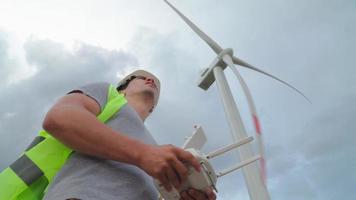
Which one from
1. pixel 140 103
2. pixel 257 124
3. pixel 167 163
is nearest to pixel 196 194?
pixel 167 163

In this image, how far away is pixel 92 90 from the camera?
92.4 inches

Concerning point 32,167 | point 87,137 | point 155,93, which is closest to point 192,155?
point 87,137

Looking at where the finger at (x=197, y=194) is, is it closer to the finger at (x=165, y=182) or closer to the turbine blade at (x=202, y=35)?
the finger at (x=165, y=182)

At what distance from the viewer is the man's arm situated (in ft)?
5.76

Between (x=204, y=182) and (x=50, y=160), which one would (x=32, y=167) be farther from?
(x=204, y=182)

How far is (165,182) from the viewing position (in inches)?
71.2

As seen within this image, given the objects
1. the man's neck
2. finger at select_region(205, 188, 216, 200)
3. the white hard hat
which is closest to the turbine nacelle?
the white hard hat

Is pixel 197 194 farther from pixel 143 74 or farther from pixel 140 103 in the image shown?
pixel 143 74

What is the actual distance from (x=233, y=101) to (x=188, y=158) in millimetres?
10571

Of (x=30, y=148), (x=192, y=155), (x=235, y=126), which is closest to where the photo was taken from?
(x=192, y=155)

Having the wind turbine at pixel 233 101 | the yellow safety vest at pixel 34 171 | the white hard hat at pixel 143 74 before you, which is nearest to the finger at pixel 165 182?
the yellow safety vest at pixel 34 171

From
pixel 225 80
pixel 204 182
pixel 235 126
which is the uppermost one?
pixel 225 80

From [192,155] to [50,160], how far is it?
2.61 feet

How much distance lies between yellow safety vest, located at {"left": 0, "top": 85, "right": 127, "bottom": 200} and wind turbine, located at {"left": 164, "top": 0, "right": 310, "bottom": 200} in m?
4.26
